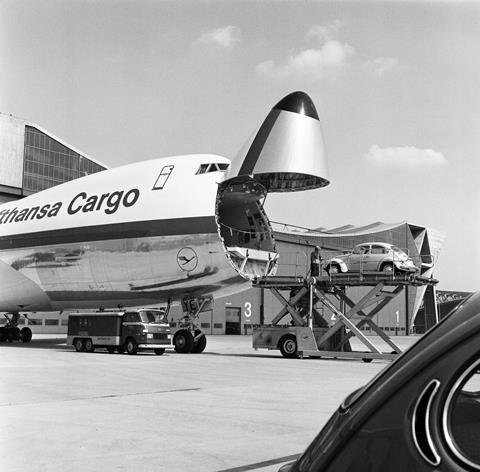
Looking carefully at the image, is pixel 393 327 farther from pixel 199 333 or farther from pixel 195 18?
pixel 195 18

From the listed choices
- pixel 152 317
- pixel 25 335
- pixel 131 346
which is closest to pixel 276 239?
pixel 25 335

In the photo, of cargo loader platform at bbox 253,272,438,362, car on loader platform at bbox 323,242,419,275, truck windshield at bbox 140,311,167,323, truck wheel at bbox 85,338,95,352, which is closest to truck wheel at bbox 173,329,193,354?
truck windshield at bbox 140,311,167,323

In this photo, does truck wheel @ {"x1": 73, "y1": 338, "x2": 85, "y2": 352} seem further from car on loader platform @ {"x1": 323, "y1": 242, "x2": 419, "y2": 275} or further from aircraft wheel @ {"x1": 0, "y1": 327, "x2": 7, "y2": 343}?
car on loader platform @ {"x1": 323, "y1": 242, "x2": 419, "y2": 275}

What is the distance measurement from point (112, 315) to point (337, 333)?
8.81 m

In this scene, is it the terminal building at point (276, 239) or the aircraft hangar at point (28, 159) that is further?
the terminal building at point (276, 239)

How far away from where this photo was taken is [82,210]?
85.0 ft

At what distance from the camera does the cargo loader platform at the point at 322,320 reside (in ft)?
78.0

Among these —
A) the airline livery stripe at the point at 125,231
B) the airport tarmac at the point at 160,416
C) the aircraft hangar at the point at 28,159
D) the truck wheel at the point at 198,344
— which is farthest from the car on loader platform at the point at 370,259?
the aircraft hangar at the point at 28,159

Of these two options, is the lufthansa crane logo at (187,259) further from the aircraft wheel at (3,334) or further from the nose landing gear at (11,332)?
the aircraft wheel at (3,334)

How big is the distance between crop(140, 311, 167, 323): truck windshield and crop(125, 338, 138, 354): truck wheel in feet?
3.20

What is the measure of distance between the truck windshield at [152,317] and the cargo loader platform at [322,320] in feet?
12.4

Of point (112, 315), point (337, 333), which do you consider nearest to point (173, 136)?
point (112, 315)

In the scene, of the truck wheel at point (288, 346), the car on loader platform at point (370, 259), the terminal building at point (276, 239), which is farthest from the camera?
the terminal building at point (276, 239)

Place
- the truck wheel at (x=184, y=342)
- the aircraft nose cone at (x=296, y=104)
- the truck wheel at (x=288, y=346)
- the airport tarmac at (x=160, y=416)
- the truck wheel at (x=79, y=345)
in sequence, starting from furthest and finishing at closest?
the truck wheel at (x=79, y=345), the truck wheel at (x=184, y=342), the truck wheel at (x=288, y=346), the aircraft nose cone at (x=296, y=104), the airport tarmac at (x=160, y=416)
